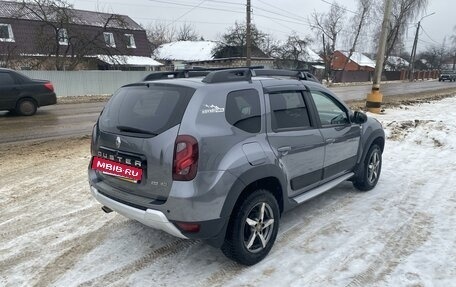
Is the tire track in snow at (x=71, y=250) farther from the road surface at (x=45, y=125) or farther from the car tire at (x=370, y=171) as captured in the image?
the road surface at (x=45, y=125)

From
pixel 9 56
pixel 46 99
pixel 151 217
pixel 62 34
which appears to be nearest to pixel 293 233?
pixel 151 217

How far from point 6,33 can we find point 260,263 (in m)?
33.8

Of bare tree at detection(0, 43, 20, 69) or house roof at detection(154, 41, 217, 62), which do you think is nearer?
bare tree at detection(0, 43, 20, 69)

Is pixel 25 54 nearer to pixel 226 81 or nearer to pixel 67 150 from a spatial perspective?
pixel 67 150

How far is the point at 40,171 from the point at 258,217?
4416 mm

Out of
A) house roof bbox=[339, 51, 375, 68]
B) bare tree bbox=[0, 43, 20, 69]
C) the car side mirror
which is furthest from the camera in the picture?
house roof bbox=[339, 51, 375, 68]

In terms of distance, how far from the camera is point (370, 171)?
567 centimetres

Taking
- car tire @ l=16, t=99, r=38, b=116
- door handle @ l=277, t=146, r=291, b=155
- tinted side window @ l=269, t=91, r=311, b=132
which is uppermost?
tinted side window @ l=269, t=91, r=311, b=132

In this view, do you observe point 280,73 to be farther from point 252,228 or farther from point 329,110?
point 252,228

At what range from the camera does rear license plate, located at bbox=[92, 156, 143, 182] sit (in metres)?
3.44

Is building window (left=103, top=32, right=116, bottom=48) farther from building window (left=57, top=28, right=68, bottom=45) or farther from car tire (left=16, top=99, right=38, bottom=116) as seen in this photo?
car tire (left=16, top=99, right=38, bottom=116)

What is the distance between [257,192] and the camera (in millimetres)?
3598

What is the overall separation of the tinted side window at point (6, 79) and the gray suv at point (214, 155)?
1098cm

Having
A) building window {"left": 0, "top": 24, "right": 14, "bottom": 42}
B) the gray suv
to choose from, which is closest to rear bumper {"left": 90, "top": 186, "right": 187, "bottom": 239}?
the gray suv
